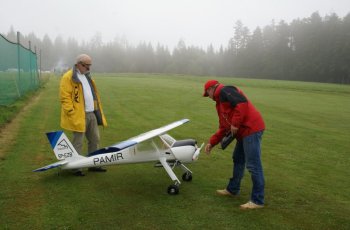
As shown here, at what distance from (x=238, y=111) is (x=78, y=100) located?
3.32 metres

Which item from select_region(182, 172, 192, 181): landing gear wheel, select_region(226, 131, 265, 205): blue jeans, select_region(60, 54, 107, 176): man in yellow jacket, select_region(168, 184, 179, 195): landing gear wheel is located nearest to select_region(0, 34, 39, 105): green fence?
select_region(60, 54, 107, 176): man in yellow jacket

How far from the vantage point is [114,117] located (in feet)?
51.0

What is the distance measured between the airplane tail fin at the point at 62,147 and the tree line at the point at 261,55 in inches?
3299

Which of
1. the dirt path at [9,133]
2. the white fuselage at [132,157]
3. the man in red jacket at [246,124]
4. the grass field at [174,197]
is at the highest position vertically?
the man in red jacket at [246,124]

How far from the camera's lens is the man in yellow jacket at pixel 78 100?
24.5ft

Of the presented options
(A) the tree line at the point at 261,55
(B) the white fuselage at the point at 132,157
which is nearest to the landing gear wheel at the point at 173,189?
(B) the white fuselage at the point at 132,157

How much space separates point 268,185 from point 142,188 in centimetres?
238

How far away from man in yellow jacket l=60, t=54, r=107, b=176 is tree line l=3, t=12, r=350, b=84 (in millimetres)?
82978

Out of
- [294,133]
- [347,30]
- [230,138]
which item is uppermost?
[347,30]

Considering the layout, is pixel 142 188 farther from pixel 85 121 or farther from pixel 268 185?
pixel 268 185

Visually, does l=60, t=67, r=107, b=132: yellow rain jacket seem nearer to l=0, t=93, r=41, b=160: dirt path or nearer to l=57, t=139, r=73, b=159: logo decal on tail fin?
l=57, t=139, r=73, b=159: logo decal on tail fin

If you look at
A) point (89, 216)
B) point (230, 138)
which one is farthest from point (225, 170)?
point (89, 216)

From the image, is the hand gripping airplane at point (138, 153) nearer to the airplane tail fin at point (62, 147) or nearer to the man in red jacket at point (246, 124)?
the airplane tail fin at point (62, 147)

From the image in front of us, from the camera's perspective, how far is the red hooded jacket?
231 inches
